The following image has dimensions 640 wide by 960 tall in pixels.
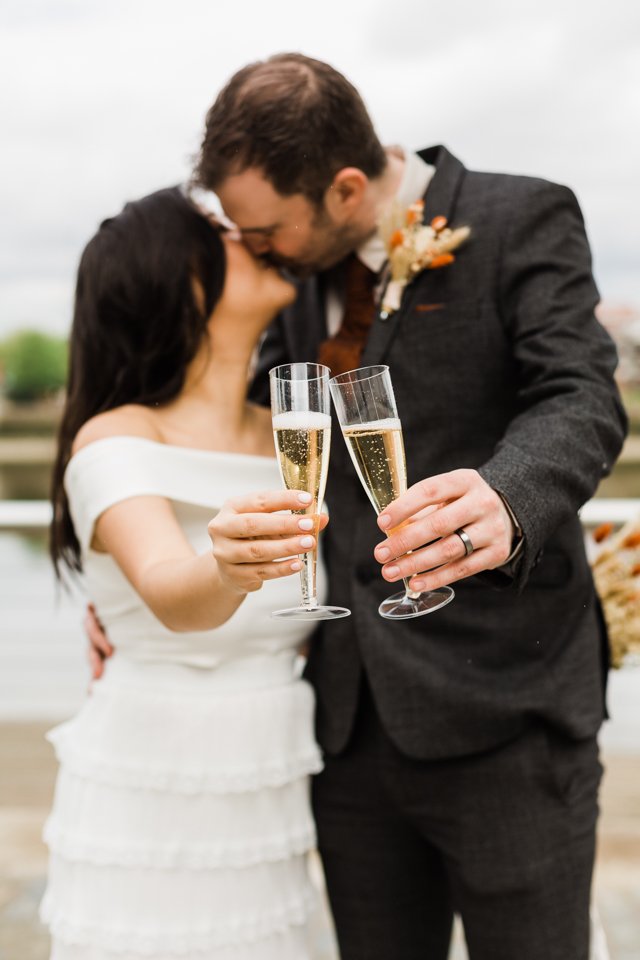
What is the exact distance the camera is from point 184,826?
5.33ft

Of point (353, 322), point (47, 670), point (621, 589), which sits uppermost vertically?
point (353, 322)

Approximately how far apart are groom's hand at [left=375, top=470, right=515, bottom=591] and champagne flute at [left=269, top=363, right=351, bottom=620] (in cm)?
9

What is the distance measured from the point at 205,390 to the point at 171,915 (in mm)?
970

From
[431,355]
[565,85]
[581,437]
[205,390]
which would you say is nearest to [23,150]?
[565,85]

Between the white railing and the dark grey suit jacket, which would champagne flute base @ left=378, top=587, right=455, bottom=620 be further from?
the white railing

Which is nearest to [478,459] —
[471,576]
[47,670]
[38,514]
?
[471,576]

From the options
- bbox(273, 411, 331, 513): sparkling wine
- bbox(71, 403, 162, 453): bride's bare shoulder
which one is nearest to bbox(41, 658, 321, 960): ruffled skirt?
bbox(71, 403, 162, 453): bride's bare shoulder

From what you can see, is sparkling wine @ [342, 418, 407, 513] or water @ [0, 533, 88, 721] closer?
sparkling wine @ [342, 418, 407, 513]

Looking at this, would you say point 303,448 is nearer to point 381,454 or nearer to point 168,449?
point 381,454

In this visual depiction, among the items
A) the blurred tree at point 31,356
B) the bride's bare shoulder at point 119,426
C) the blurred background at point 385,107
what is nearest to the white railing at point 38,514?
the blurred background at point 385,107

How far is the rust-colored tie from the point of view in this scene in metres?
1.71

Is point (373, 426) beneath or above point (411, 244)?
beneath

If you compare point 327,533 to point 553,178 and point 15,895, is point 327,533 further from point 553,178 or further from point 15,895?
point 15,895

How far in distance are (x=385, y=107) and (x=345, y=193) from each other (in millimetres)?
264
